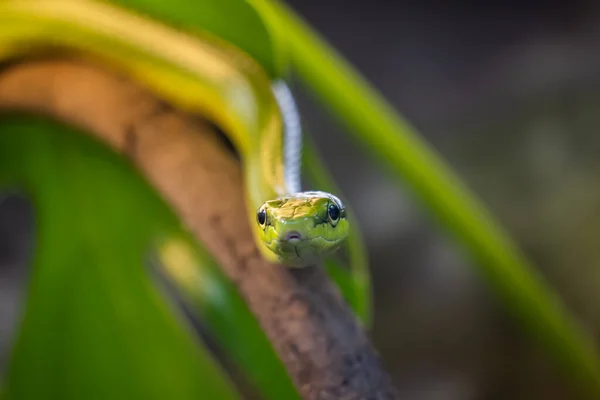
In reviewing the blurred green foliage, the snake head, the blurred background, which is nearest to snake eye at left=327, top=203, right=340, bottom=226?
the snake head

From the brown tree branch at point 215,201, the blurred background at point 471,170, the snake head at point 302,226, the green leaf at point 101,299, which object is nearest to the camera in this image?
the brown tree branch at point 215,201

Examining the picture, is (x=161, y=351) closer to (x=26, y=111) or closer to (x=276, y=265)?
(x=276, y=265)

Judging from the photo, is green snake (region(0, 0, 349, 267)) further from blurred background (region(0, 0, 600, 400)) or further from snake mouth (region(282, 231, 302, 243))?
blurred background (region(0, 0, 600, 400))

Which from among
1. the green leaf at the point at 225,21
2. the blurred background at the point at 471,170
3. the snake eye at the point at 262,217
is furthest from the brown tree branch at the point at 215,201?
the blurred background at the point at 471,170

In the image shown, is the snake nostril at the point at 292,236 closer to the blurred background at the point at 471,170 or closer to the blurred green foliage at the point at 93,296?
the blurred green foliage at the point at 93,296

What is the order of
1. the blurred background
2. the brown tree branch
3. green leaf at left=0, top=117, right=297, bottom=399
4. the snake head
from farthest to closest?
the blurred background < green leaf at left=0, top=117, right=297, bottom=399 < the snake head < the brown tree branch

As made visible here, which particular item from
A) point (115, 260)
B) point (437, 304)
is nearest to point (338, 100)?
point (115, 260)

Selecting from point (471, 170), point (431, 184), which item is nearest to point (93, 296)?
point (431, 184)
